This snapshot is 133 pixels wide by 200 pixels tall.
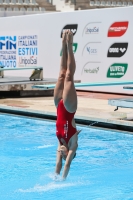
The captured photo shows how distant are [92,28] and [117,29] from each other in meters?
1.00

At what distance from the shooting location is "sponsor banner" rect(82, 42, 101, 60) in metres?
15.2

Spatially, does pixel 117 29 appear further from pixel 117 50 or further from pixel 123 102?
pixel 123 102

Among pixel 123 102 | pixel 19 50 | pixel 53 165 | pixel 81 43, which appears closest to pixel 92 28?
pixel 81 43

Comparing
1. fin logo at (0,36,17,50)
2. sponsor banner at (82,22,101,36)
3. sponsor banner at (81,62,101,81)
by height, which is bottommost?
sponsor banner at (81,62,101,81)

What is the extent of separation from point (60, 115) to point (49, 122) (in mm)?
5100

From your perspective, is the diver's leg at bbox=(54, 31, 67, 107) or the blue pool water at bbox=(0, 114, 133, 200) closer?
the diver's leg at bbox=(54, 31, 67, 107)

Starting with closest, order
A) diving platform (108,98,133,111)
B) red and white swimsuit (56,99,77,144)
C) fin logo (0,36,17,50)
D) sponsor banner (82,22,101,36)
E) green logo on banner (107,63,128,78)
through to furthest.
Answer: red and white swimsuit (56,99,77,144) → diving platform (108,98,133,111) → green logo on banner (107,63,128,78) → sponsor banner (82,22,101,36) → fin logo (0,36,17,50)

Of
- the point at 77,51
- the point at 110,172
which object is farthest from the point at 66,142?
the point at 77,51

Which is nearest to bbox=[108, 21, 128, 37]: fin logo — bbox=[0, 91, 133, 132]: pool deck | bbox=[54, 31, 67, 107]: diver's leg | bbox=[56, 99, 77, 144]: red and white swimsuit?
bbox=[0, 91, 133, 132]: pool deck

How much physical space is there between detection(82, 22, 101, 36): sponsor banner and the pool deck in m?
1.96

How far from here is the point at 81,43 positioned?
15.8 metres

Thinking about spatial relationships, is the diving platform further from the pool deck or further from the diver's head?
the diver's head

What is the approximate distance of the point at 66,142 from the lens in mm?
5488

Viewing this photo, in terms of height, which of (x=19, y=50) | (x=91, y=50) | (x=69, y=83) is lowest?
(x=19, y=50)
